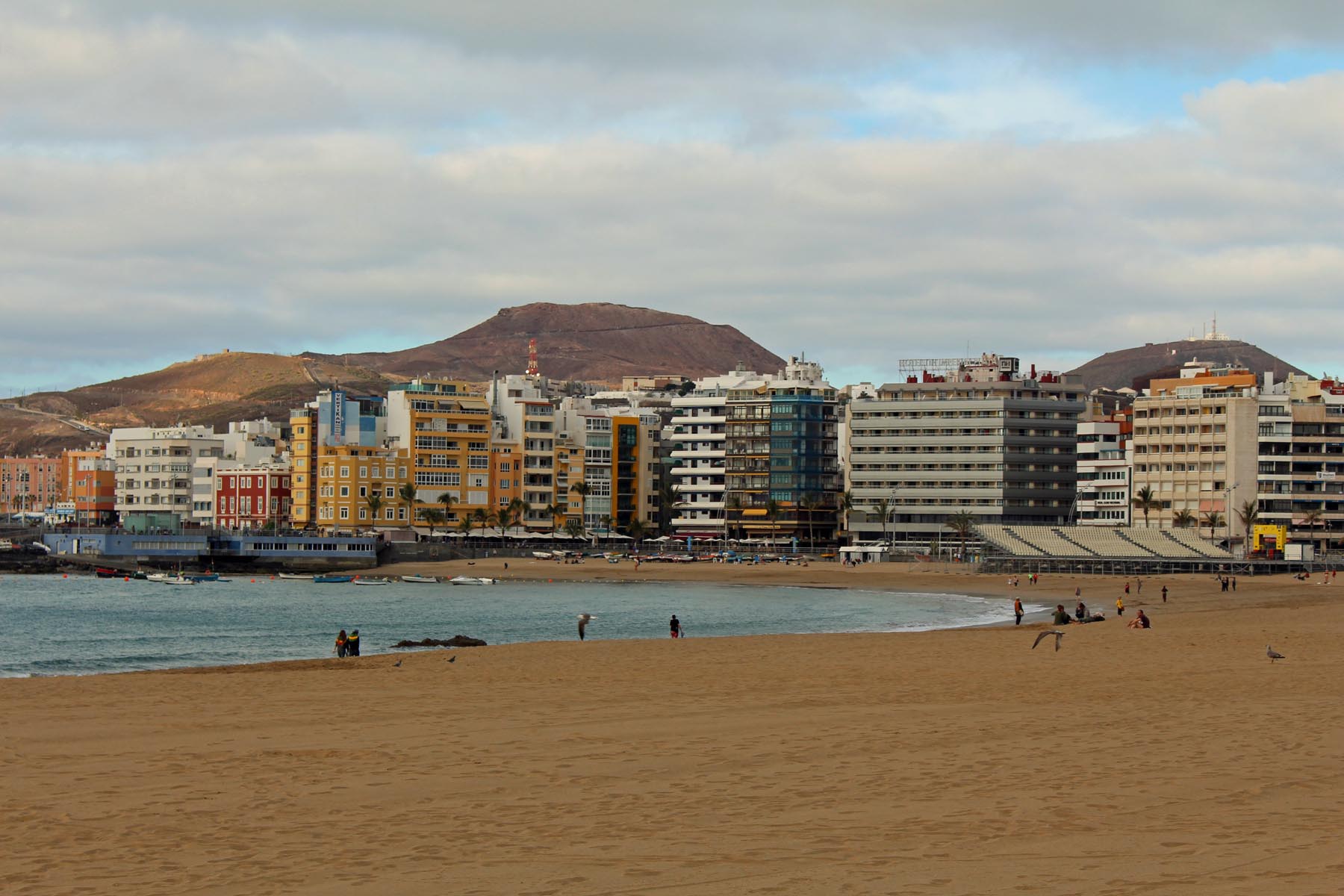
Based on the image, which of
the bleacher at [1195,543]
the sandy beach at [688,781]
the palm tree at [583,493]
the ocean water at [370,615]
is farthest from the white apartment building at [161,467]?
the sandy beach at [688,781]

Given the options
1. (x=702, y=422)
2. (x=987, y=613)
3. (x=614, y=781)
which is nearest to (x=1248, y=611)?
(x=987, y=613)

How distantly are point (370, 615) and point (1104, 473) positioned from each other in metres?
95.4

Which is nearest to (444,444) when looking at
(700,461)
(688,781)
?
(700,461)

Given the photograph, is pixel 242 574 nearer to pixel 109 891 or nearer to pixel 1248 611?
pixel 1248 611

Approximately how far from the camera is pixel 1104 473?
154250 mm

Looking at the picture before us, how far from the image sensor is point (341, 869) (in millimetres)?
14586

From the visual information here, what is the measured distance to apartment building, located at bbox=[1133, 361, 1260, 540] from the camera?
139 meters

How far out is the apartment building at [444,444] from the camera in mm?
164125

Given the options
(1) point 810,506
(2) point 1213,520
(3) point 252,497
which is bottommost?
(2) point 1213,520

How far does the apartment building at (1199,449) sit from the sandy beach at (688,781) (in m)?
109

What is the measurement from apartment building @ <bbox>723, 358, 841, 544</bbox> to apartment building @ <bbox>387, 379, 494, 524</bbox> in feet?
78.8

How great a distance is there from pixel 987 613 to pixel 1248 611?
14472 mm

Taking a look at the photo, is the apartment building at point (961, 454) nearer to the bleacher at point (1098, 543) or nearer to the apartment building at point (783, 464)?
the apartment building at point (783, 464)

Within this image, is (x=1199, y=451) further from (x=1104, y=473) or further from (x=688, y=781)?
(x=688, y=781)
